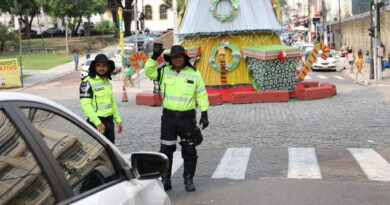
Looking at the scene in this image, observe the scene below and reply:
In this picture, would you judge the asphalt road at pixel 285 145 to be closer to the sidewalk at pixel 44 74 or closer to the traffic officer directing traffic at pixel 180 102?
the traffic officer directing traffic at pixel 180 102

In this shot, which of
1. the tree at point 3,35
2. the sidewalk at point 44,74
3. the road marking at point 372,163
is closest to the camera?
the road marking at point 372,163

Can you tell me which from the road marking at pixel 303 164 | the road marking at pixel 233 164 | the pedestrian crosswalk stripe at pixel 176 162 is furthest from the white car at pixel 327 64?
the pedestrian crosswalk stripe at pixel 176 162

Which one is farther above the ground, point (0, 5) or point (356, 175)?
point (0, 5)

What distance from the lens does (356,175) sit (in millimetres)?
9891

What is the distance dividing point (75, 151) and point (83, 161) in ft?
0.30

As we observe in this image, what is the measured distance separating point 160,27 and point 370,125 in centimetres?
9101

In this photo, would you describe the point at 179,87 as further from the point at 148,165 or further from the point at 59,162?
the point at 59,162

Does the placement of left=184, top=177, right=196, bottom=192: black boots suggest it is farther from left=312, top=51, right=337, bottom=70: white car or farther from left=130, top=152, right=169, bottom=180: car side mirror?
left=312, top=51, right=337, bottom=70: white car

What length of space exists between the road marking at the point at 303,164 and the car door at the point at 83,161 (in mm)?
6184

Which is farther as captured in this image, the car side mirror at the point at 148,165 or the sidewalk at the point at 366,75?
the sidewalk at the point at 366,75

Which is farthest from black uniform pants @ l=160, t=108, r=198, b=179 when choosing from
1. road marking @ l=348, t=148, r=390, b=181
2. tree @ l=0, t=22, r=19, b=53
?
tree @ l=0, t=22, r=19, b=53

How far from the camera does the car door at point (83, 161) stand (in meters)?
3.09

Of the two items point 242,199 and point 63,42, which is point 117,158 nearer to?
point 242,199

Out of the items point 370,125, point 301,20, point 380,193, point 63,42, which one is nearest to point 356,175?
point 380,193
